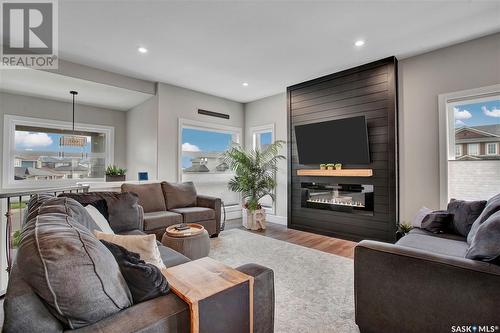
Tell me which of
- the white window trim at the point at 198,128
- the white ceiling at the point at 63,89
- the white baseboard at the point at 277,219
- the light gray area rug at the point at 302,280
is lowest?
the light gray area rug at the point at 302,280

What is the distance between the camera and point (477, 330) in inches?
50.7

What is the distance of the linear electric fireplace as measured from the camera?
3.78m

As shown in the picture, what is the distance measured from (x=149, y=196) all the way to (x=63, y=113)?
3.06 m

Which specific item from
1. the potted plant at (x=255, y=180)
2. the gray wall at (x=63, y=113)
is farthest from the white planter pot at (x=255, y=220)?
the gray wall at (x=63, y=113)

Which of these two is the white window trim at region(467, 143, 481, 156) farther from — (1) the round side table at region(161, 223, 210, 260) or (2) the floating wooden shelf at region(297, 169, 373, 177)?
(1) the round side table at region(161, 223, 210, 260)

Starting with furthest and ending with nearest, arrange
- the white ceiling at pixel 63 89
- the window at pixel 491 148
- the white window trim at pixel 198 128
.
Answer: the white window trim at pixel 198 128, the white ceiling at pixel 63 89, the window at pixel 491 148

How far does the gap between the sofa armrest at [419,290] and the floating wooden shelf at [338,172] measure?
2.31 metres

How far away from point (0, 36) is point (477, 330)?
17.1 ft

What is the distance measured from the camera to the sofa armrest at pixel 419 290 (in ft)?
4.15

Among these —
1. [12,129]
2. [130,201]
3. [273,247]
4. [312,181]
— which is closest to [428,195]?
[312,181]

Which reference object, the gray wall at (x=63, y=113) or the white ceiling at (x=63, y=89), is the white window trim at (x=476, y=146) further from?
the gray wall at (x=63, y=113)

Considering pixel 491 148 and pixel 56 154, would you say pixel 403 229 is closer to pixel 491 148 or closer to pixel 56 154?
pixel 491 148

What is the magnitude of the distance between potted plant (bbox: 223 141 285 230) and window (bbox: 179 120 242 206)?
0.71 m

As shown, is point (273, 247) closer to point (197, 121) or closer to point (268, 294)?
point (268, 294)
